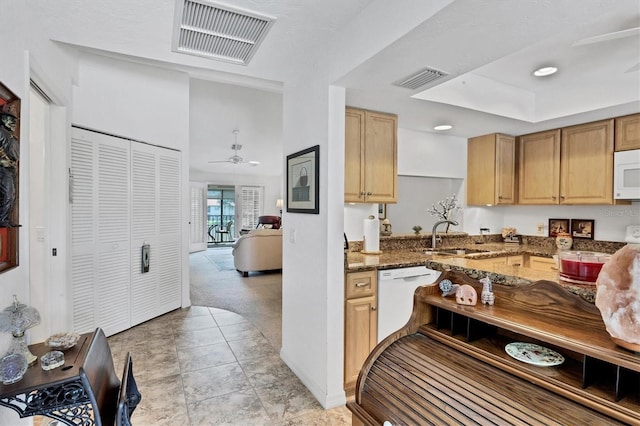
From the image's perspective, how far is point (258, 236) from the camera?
6.43 m

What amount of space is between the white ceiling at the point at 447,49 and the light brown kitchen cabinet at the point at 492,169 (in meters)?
0.20

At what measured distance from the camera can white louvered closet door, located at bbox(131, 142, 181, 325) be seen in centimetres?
368

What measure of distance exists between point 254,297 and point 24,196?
11.3 ft

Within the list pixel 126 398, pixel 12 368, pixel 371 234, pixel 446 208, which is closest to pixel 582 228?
pixel 446 208

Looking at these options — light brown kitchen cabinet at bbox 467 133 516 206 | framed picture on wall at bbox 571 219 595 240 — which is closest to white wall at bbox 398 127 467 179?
light brown kitchen cabinet at bbox 467 133 516 206

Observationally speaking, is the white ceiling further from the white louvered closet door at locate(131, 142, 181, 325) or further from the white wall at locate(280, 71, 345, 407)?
the white louvered closet door at locate(131, 142, 181, 325)

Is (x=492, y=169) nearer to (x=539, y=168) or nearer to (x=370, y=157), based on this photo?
(x=539, y=168)

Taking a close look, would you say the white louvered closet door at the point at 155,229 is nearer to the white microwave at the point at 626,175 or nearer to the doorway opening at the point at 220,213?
the white microwave at the point at 626,175

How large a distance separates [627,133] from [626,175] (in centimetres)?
39

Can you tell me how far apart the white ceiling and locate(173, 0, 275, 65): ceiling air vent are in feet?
0.22

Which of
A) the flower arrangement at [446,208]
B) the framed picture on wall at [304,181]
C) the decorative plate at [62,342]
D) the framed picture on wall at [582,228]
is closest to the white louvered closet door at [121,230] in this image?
the decorative plate at [62,342]

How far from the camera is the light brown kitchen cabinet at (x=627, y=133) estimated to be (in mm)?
3086

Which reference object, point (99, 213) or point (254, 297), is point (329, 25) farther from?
point (254, 297)

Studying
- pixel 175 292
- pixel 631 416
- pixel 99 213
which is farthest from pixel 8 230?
pixel 175 292
